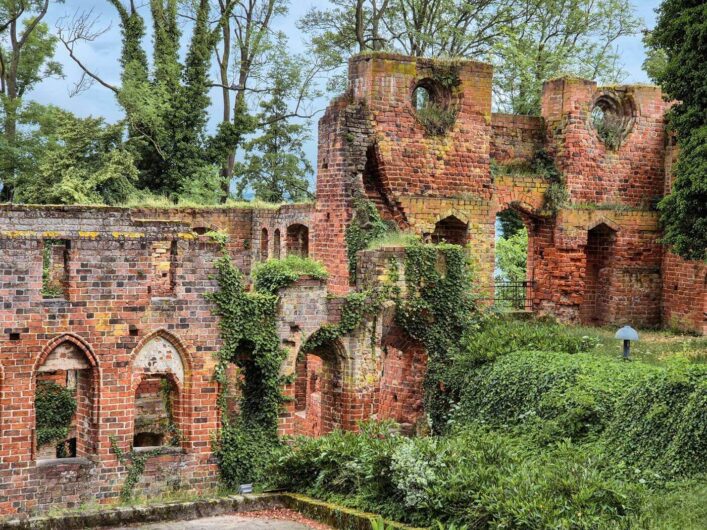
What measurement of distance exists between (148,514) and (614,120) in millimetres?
15320

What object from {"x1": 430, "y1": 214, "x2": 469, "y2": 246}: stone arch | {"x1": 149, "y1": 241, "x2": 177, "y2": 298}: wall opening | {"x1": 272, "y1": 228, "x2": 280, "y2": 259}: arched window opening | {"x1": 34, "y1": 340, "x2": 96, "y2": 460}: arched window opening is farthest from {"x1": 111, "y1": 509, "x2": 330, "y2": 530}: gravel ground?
{"x1": 272, "y1": 228, "x2": 280, "y2": 259}: arched window opening

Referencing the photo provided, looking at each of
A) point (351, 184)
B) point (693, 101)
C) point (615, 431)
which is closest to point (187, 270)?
point (351, 184)

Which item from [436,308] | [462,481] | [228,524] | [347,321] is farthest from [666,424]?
[436,308]

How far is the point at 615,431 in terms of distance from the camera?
1404cm

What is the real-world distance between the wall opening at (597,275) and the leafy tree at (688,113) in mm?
3757

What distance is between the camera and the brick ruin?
51.2 ft

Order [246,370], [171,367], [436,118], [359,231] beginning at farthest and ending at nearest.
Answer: [436,118] < [359,231] < [246,370] < [171,367]

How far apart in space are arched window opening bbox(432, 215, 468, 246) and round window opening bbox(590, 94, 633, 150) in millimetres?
4108

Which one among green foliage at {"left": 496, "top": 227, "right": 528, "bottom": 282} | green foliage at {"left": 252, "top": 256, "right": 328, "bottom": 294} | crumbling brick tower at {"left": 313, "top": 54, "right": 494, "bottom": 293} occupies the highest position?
crumbling brick tower at {"left": 313, "top": 54, "right": 494, "bottom": 293}

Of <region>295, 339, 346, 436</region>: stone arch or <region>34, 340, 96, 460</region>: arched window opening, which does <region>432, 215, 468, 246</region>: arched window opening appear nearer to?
<region>295, 339, 346, 436</region>: stone arch

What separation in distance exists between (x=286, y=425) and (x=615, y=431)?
5823mm

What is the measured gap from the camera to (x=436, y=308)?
1917 centimetres

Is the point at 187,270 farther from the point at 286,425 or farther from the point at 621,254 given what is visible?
the point at 621,254

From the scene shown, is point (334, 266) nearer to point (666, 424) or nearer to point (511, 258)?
point (666, 424)
